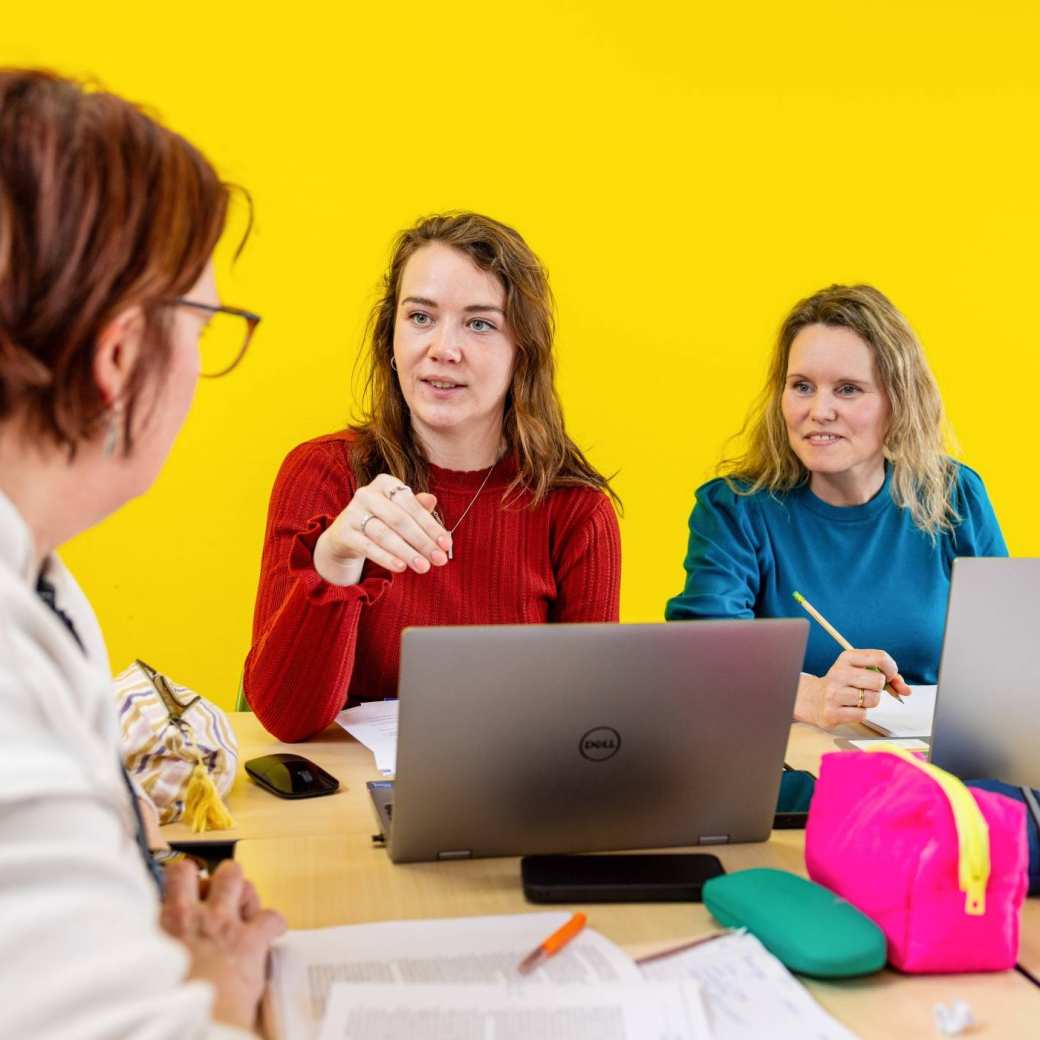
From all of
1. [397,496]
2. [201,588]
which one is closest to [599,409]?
[201,588]

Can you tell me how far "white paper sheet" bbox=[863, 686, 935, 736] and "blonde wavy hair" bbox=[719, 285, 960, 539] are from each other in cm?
51

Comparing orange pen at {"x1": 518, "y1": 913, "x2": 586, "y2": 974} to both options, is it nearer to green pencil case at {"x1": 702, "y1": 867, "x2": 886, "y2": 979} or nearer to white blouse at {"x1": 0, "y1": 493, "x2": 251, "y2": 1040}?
green pencil case at {"x1": 702, "y1": 867, "x2": 886, "y2": 979}

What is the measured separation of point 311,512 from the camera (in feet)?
6.12

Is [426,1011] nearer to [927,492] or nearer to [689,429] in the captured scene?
[927,492]

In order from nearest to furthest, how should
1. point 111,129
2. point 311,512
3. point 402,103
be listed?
point 111,129, point 311,512, point 402,103

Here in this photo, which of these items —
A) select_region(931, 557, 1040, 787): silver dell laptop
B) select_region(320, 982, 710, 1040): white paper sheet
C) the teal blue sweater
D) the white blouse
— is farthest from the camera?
the teal blue sweater

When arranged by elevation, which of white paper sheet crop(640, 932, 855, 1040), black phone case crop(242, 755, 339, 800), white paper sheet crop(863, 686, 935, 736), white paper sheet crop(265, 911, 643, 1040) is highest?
white paper sheet crop(640, 932, 855, 1040)

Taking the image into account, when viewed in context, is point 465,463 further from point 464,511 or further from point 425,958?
point 425,958

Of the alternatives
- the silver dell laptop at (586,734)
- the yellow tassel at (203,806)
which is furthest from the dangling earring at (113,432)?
the yellow tassel at (203,806)

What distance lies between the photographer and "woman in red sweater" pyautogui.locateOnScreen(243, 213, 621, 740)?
1874mm

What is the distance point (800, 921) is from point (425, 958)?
0.32 meters

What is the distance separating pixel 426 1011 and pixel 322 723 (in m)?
0.74

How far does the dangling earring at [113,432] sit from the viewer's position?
2.55 feet

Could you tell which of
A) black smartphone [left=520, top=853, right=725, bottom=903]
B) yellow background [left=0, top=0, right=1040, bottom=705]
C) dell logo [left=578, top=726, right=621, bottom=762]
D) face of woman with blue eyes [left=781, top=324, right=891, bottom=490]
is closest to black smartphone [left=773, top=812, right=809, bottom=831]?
black smartphone [left=520, top=853, right=725, bottom=903]
